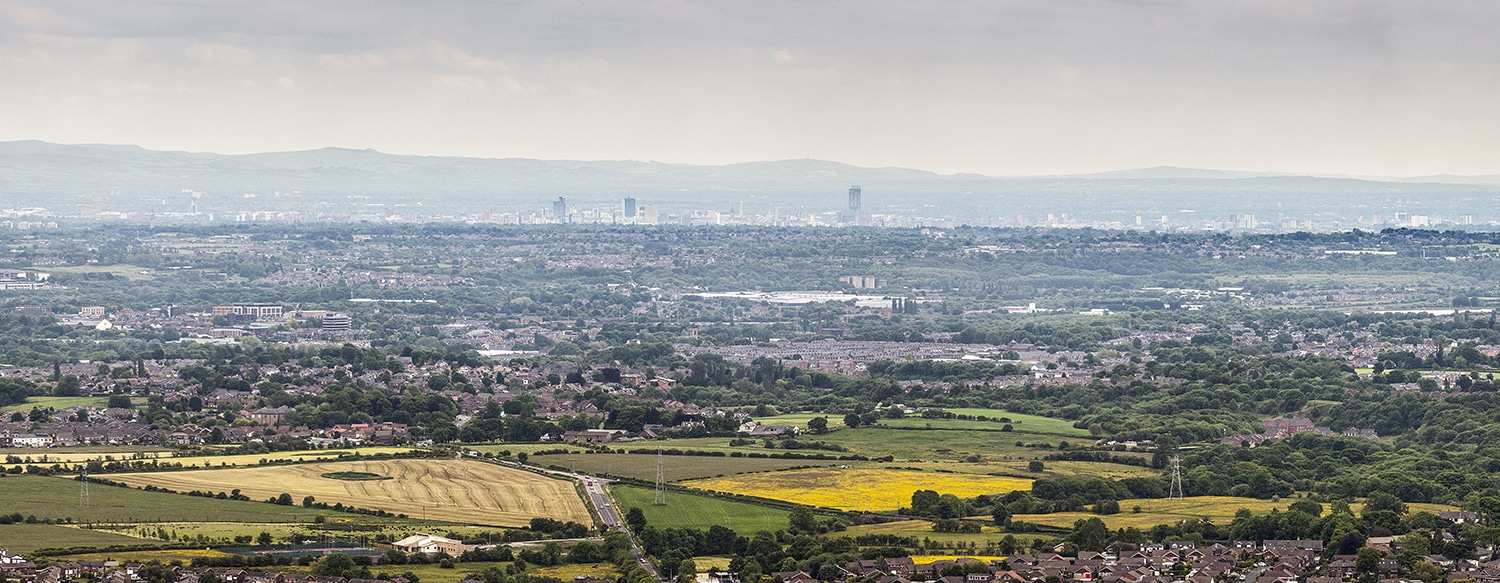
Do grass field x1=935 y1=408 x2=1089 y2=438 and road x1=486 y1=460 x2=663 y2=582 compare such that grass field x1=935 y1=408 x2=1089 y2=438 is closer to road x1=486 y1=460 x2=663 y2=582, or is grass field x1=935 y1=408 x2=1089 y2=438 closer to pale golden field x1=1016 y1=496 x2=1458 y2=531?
pale golden field x1=1016 y1=496 x2=1458 y2=531

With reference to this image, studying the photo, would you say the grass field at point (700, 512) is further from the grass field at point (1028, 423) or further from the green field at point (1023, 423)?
the green field at point (1023, 423)

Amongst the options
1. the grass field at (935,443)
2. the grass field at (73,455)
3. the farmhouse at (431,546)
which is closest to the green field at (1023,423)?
the grass field at (935,443)

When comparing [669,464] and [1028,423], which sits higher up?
[669,464]

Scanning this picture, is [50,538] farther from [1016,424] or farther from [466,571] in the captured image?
[1016,424]

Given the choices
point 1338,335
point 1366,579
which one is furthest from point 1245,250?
point 1366,579

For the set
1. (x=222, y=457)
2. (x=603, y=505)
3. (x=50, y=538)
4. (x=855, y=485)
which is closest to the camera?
(x=50, y=538)

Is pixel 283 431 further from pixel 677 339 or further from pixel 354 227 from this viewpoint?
pixel 354 227

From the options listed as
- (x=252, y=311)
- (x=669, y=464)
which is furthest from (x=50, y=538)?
(x=252, y=311)
